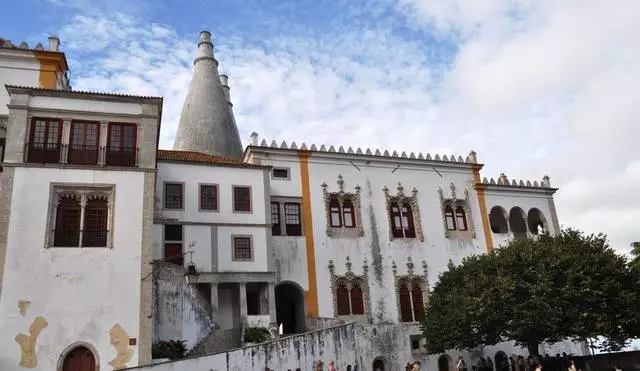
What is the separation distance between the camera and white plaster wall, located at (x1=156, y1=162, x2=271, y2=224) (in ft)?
87.8

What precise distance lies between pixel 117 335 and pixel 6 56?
46.6ft

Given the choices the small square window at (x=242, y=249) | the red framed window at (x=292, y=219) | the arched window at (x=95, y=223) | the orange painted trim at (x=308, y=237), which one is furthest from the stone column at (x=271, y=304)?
the arched window at (x=95, y=223)

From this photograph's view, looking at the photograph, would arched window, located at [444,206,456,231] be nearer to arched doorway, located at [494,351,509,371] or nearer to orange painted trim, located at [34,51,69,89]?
arched doorway, located at [494,351,509,371]

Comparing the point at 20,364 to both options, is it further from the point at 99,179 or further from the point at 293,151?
the point at 293,151

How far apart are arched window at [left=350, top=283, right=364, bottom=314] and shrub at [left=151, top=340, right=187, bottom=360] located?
1149 centimetres

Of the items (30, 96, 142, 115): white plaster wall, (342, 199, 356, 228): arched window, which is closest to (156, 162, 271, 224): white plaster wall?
(30, 96, 142, 115): white plaster wall

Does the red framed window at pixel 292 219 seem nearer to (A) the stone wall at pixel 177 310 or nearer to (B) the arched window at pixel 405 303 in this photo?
(B) the arched window at pixel 405 303

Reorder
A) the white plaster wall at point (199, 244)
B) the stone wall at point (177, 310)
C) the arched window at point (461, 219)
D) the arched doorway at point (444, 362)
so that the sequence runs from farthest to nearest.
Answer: the arched window at point (461, 219), the arched doorway at point (444, 362), the white plaster wall at point (199, 244), the stone wall at point (177, 310)

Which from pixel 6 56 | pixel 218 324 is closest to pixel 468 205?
pixel 218 324

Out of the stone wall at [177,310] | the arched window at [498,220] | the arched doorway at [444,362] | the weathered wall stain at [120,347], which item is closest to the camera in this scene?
the weathered wall stain at [120,347]

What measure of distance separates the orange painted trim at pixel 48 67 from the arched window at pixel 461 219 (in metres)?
23.4

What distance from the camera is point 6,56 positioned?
987 inches

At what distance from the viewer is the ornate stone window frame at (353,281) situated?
1190 inches

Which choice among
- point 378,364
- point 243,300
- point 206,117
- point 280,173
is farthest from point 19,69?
point 378,364
